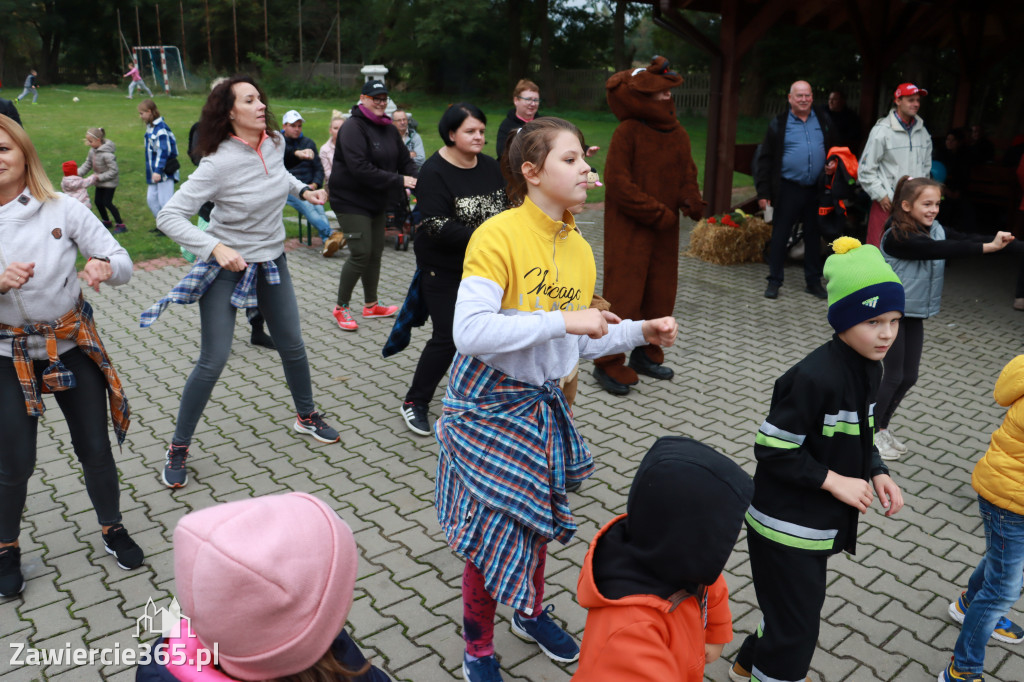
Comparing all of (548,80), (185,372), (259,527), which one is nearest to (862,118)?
(185,372)

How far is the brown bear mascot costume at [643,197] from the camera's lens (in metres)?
5.46

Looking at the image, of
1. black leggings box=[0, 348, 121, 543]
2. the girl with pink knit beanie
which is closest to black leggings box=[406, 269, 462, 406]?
black leggings box=[0, 348, 121, 543]

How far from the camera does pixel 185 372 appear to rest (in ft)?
19.9

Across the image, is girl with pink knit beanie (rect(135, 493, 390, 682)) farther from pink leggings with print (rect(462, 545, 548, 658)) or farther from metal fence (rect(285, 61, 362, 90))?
metal fence (rect(285, 61, 362, 90))

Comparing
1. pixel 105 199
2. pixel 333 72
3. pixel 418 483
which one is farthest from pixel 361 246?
pixel 333 72

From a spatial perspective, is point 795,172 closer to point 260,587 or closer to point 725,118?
point 725,118

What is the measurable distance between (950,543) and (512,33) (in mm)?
36971

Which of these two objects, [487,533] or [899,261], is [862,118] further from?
[487,533]

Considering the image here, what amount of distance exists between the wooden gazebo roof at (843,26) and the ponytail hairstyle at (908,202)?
5717 millimetres

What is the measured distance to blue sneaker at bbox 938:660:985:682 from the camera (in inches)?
115

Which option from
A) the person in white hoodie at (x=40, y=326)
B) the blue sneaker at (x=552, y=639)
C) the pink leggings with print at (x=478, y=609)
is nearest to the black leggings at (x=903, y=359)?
the blue sneaker at (x=552, y=639)

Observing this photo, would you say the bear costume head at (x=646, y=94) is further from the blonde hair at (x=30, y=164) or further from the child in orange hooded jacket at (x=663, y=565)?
the child in orange hooded jacket at (x=663, y=565)

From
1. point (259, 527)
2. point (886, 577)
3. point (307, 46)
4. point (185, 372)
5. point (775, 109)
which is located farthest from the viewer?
point (307, 46)

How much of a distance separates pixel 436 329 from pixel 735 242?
20.6 feet
